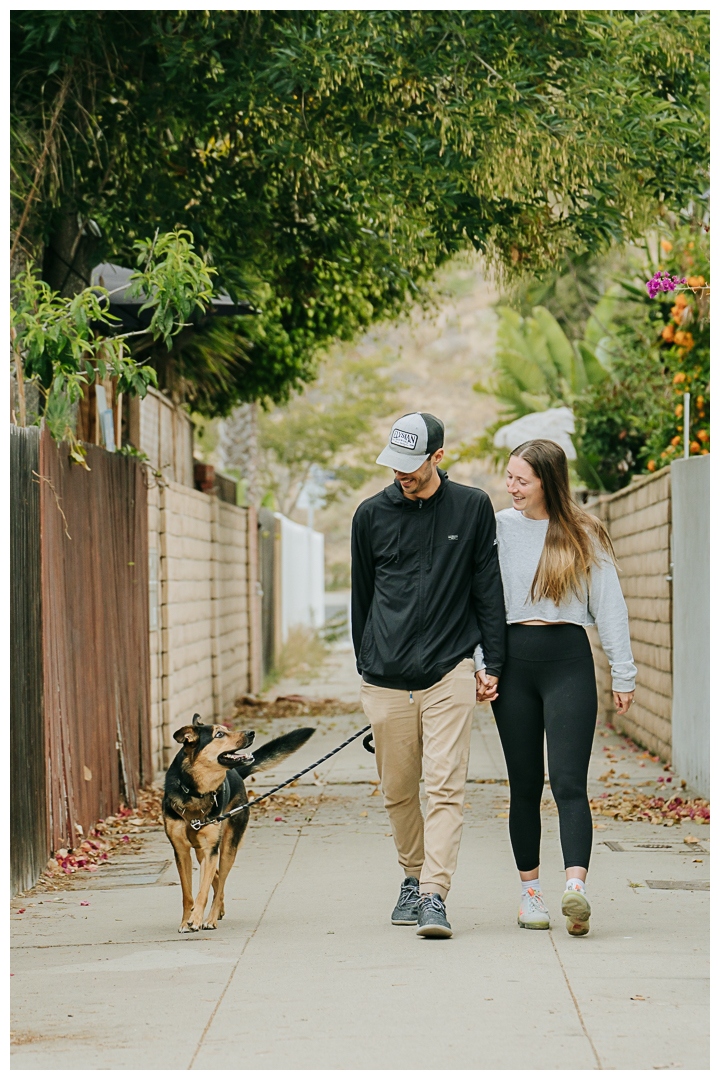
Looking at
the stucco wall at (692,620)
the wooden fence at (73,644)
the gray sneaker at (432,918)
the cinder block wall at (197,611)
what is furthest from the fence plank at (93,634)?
the stucco wall at (692,620)

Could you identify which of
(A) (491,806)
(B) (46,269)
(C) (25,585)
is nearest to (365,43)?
(B) (46,269)

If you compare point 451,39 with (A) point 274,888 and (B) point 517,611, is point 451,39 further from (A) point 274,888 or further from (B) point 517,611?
(A) point 274,888

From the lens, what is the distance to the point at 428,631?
17.2 feet

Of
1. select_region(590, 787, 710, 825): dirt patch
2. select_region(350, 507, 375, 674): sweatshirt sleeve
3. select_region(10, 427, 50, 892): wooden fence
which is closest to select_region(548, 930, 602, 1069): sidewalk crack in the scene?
select_region(350, 507, 375, 674): sweatshirt sleeve

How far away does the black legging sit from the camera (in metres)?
5.11

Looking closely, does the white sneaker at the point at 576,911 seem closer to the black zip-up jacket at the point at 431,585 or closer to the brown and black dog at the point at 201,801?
the black zip-up jacket at the point at 431,585

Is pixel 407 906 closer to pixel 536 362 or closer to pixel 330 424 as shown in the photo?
pixel 536 362

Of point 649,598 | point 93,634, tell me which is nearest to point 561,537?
point 93,634

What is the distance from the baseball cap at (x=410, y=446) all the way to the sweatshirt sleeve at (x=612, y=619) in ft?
2.70

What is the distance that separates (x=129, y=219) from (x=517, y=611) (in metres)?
5.44

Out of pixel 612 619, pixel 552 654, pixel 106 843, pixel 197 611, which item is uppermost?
pixel 612 619

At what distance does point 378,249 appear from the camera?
1148 cm

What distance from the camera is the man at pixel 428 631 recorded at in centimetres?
520

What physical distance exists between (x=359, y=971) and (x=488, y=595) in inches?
60.5
